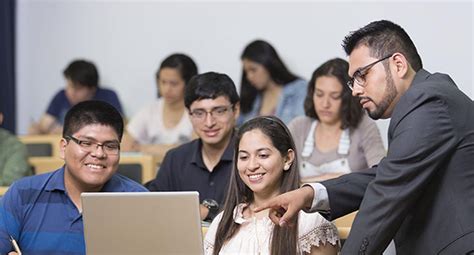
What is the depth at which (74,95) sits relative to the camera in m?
5.91

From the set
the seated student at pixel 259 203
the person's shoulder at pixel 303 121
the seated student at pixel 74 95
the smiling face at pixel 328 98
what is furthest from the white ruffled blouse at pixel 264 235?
the seated student at pixel 74 95

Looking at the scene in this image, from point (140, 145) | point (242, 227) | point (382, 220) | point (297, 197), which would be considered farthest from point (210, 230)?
point (140, 145)

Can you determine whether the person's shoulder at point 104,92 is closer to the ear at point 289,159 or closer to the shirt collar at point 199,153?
the shirt collar at point 199,153

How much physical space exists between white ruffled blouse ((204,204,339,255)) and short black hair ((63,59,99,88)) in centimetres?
334

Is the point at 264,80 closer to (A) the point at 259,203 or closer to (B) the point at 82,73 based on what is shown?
(B) the point at 82,73

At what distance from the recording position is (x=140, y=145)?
494cm

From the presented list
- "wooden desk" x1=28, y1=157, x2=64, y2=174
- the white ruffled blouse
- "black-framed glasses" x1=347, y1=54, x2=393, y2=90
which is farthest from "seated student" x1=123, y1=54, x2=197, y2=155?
"black-framed glasses" x1=347, y1=54, x2=393, y2=90

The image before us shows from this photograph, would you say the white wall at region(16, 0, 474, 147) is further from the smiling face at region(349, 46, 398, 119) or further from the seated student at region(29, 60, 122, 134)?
the smiling face at region(349, 46, 398, 119)

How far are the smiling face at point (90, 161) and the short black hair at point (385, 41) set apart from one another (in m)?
0.92

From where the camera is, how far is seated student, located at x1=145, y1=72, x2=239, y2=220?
11.2 feet

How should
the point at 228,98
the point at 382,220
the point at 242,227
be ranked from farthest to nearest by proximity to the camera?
the point at 228,98 → the point at 242,227 → the point at 382,220

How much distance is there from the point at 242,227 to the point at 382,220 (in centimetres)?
65

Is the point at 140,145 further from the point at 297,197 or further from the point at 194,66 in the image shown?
the point at 297,197

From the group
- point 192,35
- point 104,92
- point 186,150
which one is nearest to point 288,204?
point 186,150
